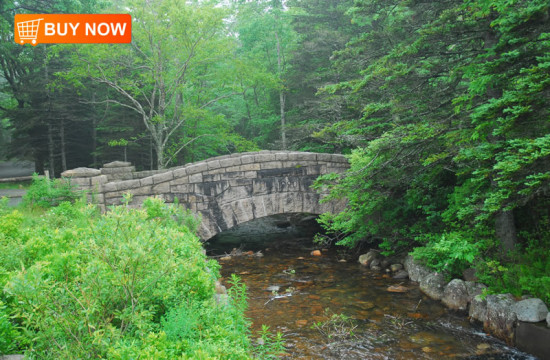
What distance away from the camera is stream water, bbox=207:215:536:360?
18.4ft

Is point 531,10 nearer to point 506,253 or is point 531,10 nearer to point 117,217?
point 506,253

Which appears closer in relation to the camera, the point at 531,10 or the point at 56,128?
the point at 531,10

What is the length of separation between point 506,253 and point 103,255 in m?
6.17

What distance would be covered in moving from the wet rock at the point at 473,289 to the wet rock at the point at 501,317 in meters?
0.57

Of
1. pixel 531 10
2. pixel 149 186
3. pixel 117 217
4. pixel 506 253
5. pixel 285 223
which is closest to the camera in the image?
pixel 117 217

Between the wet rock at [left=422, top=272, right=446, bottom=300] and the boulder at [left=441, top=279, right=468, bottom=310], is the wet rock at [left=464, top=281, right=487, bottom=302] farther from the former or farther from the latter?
the wet rock at [left=422, top=272, right=446, bottom=300]

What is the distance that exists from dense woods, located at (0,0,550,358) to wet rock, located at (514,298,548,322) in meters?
0.24

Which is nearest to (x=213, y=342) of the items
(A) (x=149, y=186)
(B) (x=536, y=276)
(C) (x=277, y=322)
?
(C) (x=277, y=322)

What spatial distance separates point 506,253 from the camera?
250 inches

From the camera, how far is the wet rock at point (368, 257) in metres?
10.0

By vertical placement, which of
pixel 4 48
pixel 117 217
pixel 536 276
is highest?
pixel 4 48

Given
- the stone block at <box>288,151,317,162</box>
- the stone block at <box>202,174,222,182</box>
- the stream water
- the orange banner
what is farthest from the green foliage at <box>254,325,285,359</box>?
the orange banner

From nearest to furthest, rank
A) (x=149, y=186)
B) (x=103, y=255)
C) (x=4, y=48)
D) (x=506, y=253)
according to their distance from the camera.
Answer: (x=103, y=255)
(x=506, y=253)
(x=149, y=186)
(x=4, y=48)

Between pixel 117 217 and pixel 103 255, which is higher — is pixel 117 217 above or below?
above
